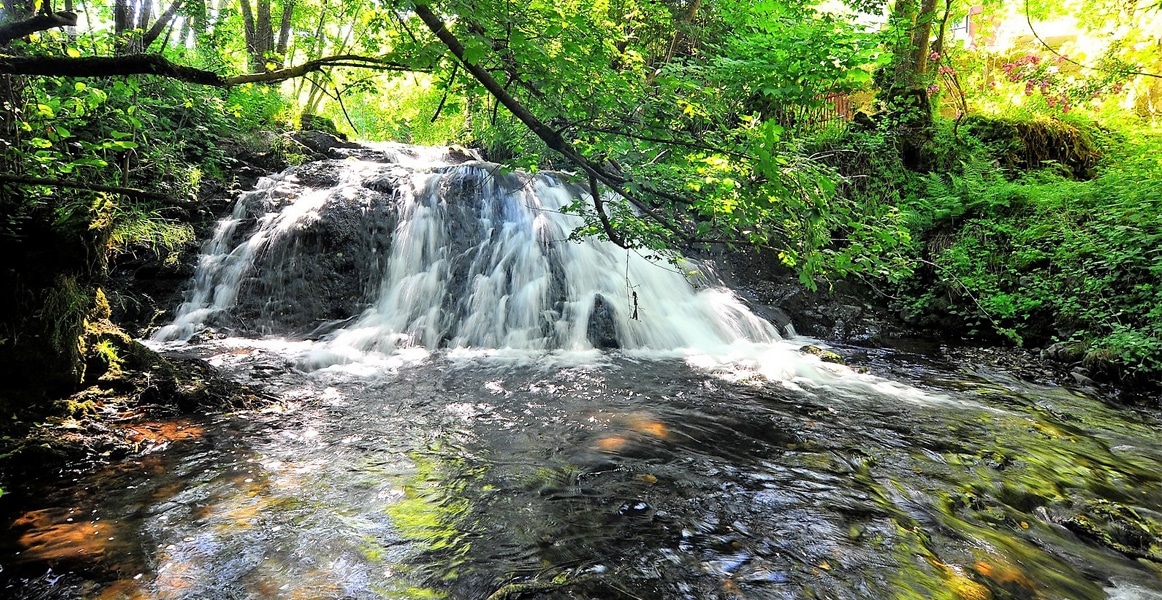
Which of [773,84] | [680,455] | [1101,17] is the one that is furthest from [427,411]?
[1101,17]

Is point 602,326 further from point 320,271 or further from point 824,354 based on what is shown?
point 320,271

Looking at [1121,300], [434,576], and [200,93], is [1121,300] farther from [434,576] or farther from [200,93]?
[200,93]

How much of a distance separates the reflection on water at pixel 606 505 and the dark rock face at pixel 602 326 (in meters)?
2.38

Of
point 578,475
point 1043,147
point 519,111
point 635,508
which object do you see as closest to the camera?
point 519,111

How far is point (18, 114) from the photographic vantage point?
3.38m

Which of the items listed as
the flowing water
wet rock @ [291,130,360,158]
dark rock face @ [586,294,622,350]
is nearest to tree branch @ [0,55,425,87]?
the flowing water

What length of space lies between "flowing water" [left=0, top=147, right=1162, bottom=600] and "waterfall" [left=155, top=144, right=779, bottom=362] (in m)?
0.07

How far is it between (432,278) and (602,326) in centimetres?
295

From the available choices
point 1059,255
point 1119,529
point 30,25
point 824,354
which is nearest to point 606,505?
point 1119,529

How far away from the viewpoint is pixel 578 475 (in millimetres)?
3715

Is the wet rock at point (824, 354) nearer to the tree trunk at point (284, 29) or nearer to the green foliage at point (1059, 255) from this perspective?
the green foliage at point (1059, 255)

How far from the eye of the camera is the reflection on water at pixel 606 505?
8.39 ft

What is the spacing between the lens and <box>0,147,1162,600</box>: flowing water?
2600 millimetres

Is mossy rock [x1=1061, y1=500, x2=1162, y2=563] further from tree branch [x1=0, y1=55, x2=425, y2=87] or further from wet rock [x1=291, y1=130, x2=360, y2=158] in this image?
wet rock [x1=291, y1=130, x2=360, y2=158]
